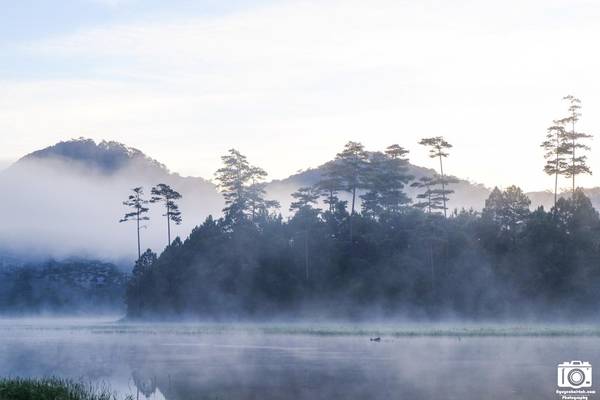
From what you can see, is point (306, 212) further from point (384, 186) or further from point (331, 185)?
point (384, 186)

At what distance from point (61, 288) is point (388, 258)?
3123 inches

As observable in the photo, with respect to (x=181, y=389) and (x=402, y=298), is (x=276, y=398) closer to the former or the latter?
(x=181, y=389)

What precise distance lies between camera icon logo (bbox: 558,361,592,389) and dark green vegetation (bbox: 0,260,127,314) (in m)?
120

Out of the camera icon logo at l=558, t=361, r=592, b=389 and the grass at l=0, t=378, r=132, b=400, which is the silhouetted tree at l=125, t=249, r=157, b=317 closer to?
the camera icon logo at l=558, t=361, r=592, b=389

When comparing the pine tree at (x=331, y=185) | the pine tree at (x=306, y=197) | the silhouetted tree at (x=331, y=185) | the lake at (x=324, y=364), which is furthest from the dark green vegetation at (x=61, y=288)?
the lake at (x=324, y=364)

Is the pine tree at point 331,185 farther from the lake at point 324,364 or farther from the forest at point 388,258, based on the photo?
the lake at point 324,364

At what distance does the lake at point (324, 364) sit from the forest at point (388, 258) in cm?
2463

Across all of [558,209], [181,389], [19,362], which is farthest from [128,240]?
[181,389]

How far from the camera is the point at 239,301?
103 meters

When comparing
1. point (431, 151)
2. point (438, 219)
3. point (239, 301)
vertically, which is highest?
point (431, 151)

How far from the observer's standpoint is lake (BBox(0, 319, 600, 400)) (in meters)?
30.0

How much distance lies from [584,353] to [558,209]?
174ft

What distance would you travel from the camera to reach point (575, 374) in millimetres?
31953

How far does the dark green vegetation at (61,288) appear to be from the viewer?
150m
